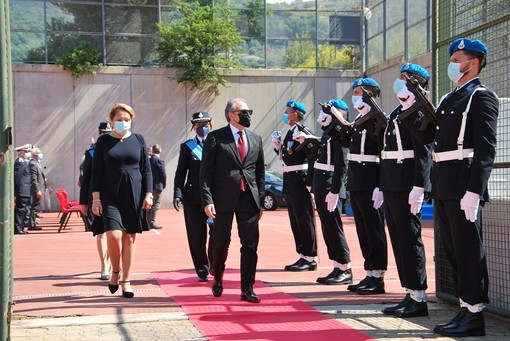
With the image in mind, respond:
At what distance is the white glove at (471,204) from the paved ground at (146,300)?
1036mm

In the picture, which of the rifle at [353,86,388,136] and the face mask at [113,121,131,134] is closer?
the rifle at [353,86,388,136]

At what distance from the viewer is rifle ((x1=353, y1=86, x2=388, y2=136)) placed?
842 cm

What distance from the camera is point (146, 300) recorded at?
869cm

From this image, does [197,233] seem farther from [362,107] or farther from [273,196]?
[273,196]

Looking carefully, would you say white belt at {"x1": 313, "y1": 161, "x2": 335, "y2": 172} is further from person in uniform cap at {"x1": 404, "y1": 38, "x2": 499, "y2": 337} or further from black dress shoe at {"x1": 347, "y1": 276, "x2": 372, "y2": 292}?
person in uniform cap at {"x1": 404, "y1": 38, "x2": 499, "y2": 337}

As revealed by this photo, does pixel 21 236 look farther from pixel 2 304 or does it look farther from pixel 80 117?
pixel 2 304

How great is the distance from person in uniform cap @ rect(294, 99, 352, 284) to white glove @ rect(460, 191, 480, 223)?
3.23m

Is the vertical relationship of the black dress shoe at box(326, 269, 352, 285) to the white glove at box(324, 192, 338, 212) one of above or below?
below

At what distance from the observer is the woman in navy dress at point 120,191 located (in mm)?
8758

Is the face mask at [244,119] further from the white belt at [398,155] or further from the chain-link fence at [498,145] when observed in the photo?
the chain-link fence at [498,145]

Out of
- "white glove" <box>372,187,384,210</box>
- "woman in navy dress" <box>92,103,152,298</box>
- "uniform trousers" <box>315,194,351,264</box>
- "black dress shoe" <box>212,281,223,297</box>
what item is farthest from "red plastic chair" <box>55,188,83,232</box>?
"white glove" <box>372,187,384,210</box>

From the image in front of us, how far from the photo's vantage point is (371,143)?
880 cm

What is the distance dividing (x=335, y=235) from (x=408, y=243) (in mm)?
2487

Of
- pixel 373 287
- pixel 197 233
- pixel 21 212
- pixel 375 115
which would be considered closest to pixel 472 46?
pixel 375 115
